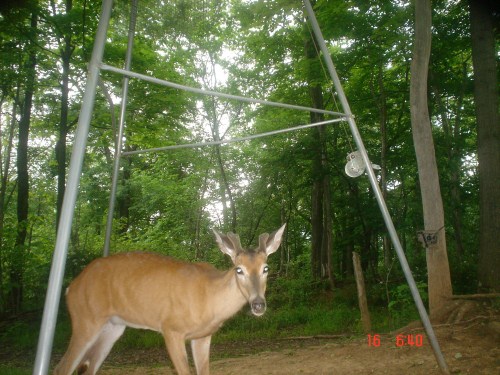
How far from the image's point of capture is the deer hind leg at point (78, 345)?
3.93 m

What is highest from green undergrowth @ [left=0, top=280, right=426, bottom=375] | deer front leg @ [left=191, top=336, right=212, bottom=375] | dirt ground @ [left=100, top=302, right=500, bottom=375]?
deer front leg @ [left=191, top=336, right=212, bottom=375]

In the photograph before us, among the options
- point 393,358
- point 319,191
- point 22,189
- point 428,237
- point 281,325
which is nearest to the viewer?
point 393,358

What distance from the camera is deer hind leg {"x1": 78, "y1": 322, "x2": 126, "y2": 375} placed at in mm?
4289

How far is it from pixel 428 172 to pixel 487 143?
1.86 m

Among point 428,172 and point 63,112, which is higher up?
point 63,112

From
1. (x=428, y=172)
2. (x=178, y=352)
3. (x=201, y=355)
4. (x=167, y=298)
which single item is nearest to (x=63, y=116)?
(x=167, y=298)

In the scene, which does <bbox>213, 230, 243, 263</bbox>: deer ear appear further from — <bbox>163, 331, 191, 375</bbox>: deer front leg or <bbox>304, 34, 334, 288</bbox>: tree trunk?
<bbox>304, 34, 334, 288</bbox>: tree trunk

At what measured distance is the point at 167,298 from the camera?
403 centimetres

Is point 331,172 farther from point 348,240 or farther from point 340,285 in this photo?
point 340,285

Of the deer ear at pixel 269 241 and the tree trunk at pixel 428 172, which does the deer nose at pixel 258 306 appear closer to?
the deer ear at pixel 269 241

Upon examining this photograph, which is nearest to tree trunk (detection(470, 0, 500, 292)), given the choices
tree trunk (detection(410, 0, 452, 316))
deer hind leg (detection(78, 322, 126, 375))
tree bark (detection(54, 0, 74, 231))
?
tree trunk (detection(410, 0, 452, 316))

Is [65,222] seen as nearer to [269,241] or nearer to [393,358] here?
[269,241]

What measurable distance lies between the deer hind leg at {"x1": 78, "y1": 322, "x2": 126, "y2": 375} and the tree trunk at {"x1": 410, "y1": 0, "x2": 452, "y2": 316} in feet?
16.1

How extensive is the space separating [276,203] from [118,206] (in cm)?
1038
